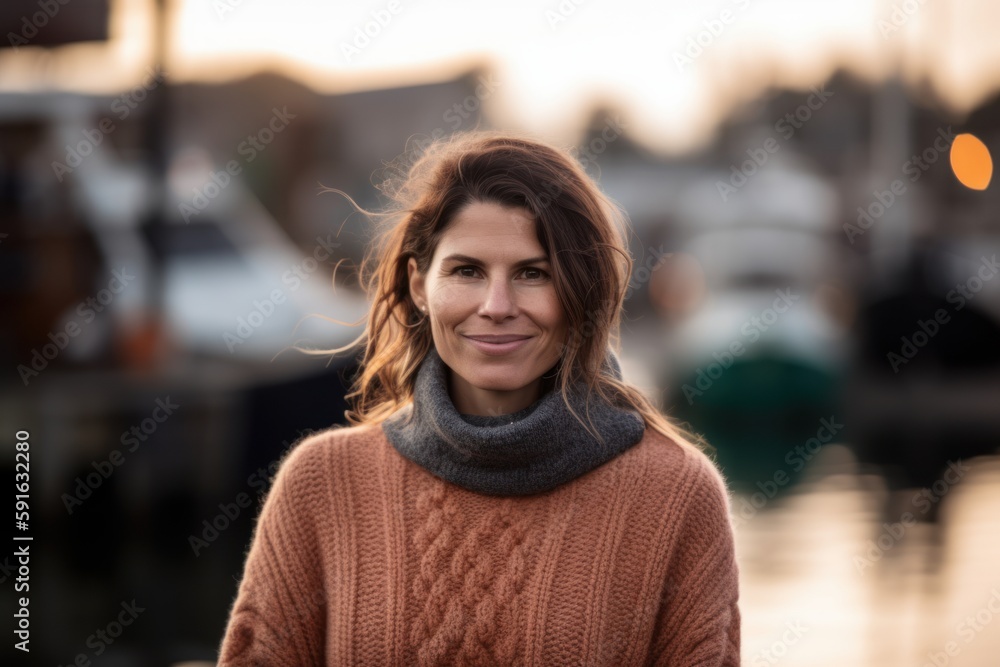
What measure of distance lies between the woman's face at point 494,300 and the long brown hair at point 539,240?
28 mm

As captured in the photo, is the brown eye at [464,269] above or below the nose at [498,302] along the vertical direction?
above

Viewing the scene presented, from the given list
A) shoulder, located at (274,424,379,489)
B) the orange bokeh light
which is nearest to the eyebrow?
shoulder, located at (274,424,379,489)

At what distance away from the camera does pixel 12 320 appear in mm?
9422

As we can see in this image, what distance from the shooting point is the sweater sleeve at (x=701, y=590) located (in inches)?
106

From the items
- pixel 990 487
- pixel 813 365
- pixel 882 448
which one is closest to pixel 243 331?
pixel 990 487

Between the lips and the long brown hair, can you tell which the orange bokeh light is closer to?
the long brown hair

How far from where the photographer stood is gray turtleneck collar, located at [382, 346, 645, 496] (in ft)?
8.96

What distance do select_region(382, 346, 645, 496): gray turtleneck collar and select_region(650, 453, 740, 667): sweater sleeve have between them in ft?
0.64

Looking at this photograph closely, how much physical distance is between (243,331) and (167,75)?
1.88 metres

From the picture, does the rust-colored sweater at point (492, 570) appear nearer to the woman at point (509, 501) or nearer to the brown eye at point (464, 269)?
the woman at point (509, 501)

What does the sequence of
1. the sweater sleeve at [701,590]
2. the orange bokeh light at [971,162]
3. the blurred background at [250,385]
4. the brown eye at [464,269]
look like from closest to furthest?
1. the sweater sleeve at [701,590]
2. the brown eye at [464,269]
3. the blurred background at [250,385]
4. the orange bokeh light at [971,162]

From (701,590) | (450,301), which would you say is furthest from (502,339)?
(701,590)

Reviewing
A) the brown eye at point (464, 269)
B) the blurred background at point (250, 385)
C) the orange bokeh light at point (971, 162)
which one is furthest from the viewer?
the orange bokeh light at point (971, 162)

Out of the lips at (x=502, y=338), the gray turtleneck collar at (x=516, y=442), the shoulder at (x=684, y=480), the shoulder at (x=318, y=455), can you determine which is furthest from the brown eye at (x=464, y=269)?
the shoulder at (x=684, y=480)
